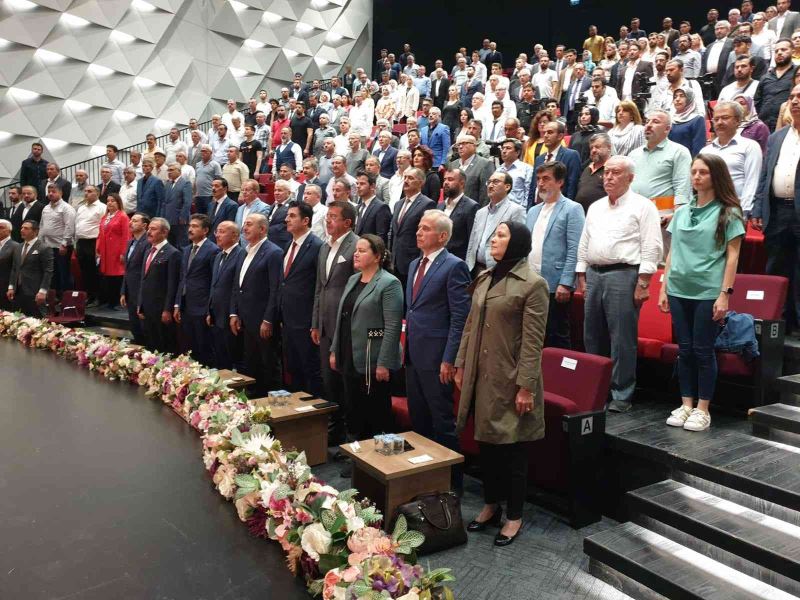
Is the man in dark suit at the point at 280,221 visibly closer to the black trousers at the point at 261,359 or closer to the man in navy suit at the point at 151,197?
the black trousers at the point at 261,359

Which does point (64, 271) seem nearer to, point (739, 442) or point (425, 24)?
point (739, 442)

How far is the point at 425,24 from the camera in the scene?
17031mm

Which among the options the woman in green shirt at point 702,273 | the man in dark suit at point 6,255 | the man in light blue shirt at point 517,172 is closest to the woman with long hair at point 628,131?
the man in light blue shirt at point 517,172

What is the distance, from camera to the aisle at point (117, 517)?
61.2 inches

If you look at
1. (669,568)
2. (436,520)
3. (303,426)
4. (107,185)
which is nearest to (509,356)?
(436,520)

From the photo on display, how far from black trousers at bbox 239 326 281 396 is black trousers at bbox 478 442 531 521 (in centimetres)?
214

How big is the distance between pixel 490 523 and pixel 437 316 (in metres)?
1.02

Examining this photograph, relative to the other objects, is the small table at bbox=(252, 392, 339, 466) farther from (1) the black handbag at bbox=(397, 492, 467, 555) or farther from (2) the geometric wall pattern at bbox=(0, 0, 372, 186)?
(2) the geometric wall pattern at bbox=(0, 0, 372, 186)

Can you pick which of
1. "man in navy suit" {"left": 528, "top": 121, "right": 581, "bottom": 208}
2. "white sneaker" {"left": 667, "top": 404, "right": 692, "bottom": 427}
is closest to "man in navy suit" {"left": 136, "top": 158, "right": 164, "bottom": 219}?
"man in navy suit" {"left": 528, "top": 121, "right": 581, "bottom": 208}

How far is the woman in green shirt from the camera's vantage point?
2.93m

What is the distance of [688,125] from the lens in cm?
454

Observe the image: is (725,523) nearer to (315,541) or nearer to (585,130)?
(315,541)

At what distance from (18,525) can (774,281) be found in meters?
3.67

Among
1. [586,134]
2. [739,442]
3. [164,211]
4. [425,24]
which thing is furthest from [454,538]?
[425,24]
